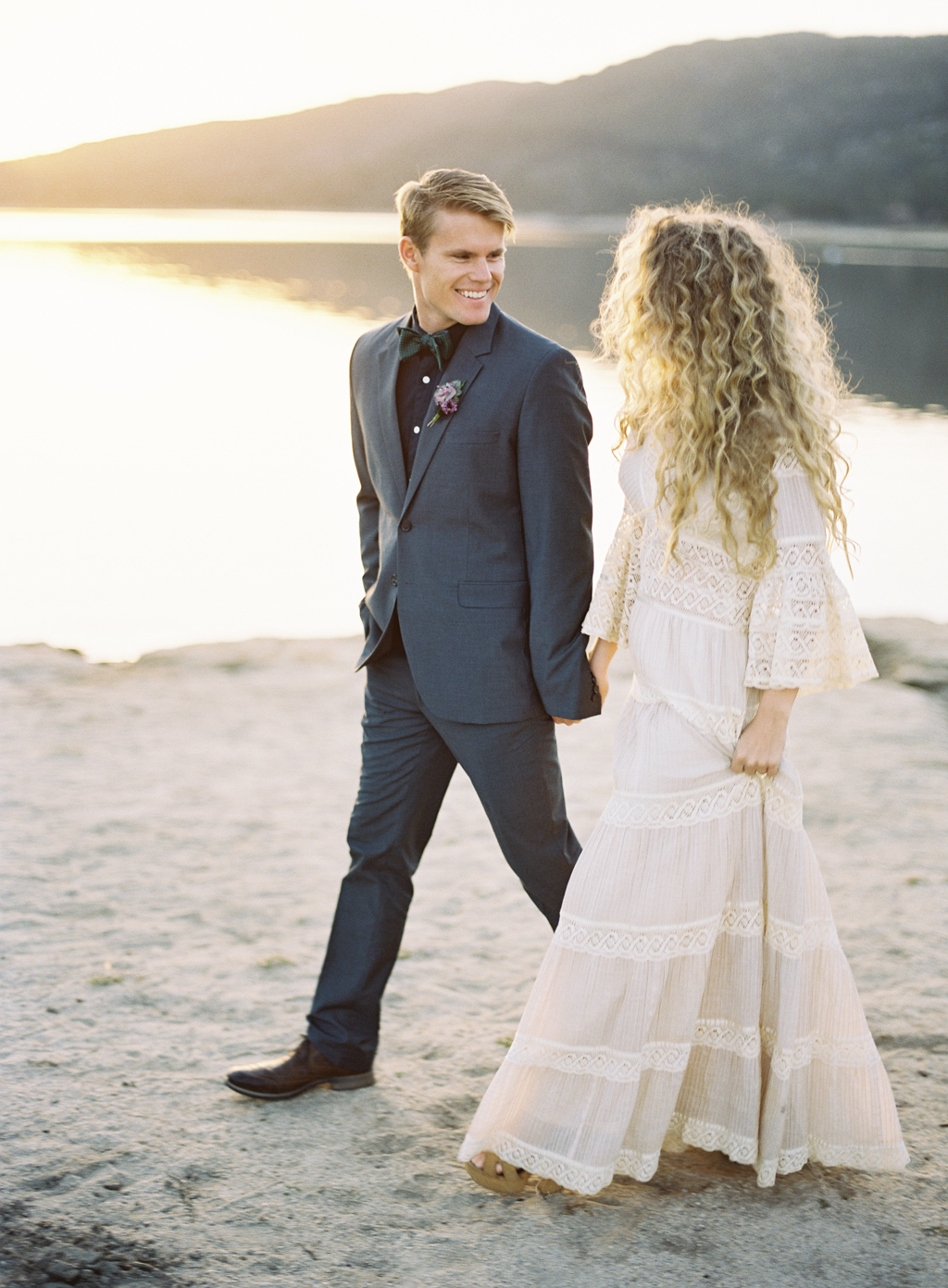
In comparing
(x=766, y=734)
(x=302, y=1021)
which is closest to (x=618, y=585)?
(x=766, y=734)

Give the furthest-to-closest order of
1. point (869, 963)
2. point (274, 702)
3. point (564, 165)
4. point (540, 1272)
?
point (564, 165), point (274, 702), point (869, 963), point (540, 1272)

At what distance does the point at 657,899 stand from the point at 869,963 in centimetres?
168

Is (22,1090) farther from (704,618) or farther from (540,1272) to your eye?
(704,618)

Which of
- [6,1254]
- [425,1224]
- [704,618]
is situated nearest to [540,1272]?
[425,1224]

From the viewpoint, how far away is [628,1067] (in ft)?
8.06

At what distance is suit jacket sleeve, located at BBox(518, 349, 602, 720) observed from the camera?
2631mm

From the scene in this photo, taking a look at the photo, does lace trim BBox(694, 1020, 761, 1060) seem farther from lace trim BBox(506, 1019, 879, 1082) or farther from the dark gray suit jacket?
the dark gray suit jacket

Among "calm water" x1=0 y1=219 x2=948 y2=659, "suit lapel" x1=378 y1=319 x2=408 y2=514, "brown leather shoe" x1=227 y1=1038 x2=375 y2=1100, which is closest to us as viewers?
"suit lapel" x1=378 y1=319 x2=408 y2=514

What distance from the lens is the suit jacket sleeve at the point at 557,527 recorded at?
263cm

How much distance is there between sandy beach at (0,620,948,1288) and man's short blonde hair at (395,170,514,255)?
1987 millimetres

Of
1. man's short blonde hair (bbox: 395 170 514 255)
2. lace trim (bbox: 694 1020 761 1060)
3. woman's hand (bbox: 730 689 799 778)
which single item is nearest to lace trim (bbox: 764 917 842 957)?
lace trim (bbox: 694 1020 761 1060)

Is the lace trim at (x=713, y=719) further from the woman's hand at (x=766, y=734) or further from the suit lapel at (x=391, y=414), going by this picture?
the suit lapel at (x=391, y=414)

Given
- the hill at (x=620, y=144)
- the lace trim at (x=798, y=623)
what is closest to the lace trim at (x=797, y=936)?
the lace trim at (x=798, y=623)

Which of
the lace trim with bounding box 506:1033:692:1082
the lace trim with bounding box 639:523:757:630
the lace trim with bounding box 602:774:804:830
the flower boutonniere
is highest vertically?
the flower boutonniere
